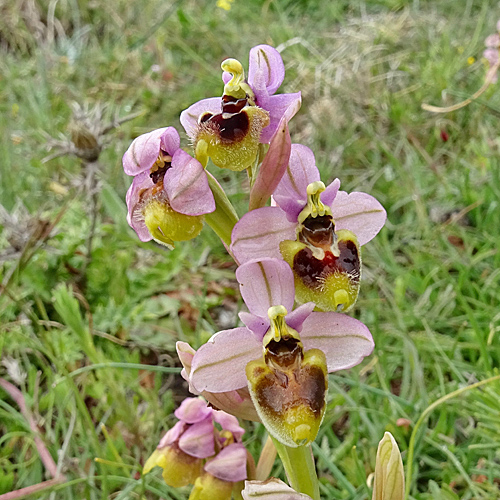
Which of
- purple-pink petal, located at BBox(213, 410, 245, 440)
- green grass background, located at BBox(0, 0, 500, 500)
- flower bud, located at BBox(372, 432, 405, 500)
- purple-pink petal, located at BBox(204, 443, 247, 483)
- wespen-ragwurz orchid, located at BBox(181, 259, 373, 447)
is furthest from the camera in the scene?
green grass background, located at BBox(0, 0, 500, 500)

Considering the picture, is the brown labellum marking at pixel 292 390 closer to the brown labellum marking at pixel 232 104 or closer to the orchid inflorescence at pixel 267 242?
the orchid inflorescence at pixel 267 242

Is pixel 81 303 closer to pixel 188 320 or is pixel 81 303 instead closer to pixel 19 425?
pixel 188 320

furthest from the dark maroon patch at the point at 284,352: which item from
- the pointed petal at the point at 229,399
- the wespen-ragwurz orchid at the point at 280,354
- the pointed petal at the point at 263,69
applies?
the pointed petal at the point at 263,69

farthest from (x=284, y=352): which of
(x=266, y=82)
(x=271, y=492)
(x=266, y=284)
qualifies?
Answer: (x=266, y=82)

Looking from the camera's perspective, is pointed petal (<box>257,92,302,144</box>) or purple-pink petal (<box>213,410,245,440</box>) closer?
pointed petal (<box>257,92,302,144</box>)

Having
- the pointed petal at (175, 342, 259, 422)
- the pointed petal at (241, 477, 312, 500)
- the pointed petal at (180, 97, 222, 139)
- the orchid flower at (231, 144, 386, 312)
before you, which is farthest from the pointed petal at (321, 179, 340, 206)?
the pointed petal at (241, 477, 312, 500)

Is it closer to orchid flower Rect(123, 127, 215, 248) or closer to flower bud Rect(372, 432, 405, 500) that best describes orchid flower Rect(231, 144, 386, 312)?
orchid flower Rect(123, 127, 215, 248)

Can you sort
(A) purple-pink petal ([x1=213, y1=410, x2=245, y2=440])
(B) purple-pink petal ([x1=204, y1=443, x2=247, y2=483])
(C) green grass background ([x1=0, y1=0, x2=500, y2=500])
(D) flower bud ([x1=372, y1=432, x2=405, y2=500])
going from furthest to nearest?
1. (C) green grass background ([x1=0, y1=0, x2=500, y2=500])
2. (A) purple-pink petal ([x1=213, y1=410, x2=245, y2=440])
3. (B) purple-pink petal ([x1=204, y1=443, x2=247, y2=483])
4. (D) flower bud ([x1=372, y1=432, x2=405, y2=500])

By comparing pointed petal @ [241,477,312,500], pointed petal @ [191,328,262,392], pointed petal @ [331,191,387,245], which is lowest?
pointed petal @ [241,477,312,500]
